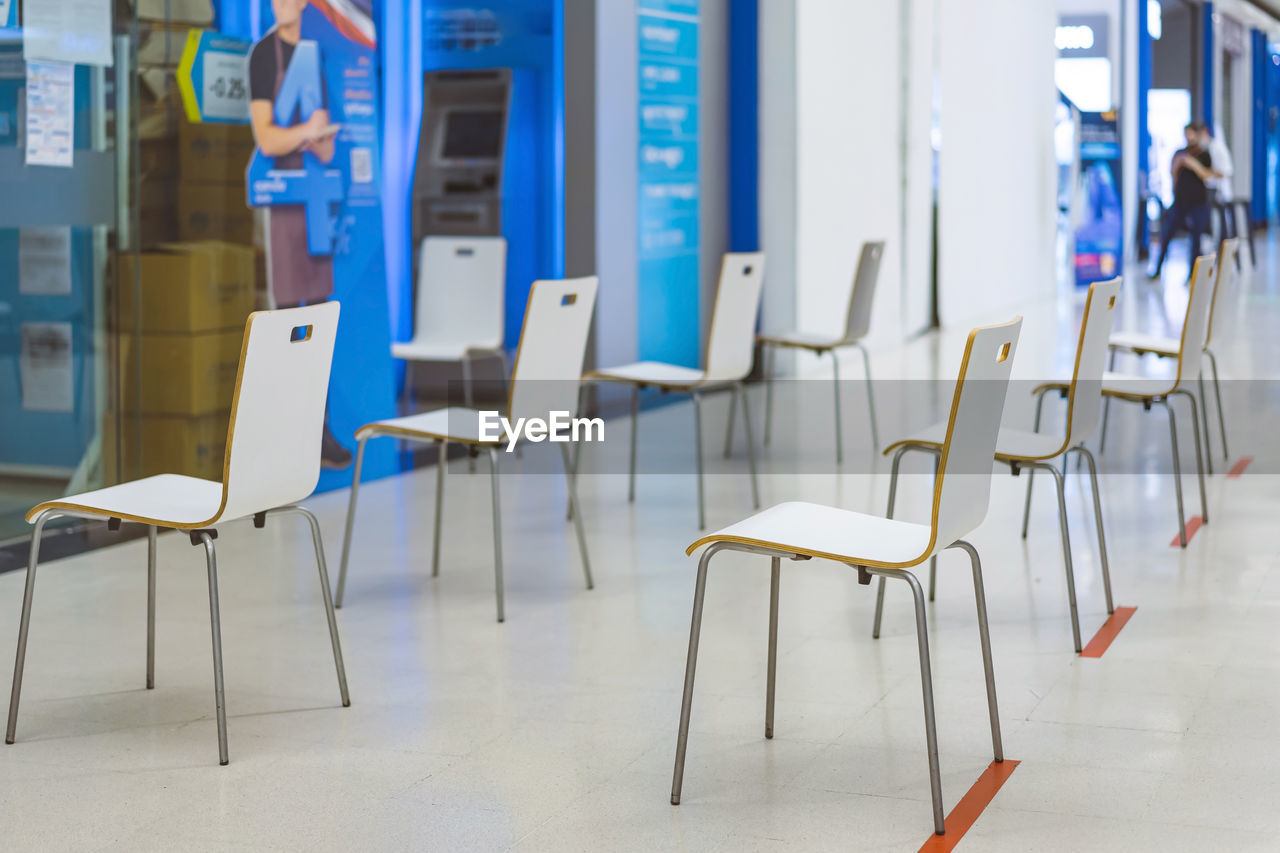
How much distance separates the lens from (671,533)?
5.07m

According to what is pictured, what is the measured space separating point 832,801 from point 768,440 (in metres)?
4.11

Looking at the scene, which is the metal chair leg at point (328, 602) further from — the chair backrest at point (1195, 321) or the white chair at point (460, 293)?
the white chair at point (460, 293)

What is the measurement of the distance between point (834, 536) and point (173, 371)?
Result: 3085mm

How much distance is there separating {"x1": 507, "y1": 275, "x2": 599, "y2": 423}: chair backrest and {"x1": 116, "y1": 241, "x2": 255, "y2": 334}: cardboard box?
1.58 m

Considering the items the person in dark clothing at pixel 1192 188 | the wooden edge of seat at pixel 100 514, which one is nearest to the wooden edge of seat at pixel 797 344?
the wooden edge of seat at pixel 100 514

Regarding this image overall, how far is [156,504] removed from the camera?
3189mm

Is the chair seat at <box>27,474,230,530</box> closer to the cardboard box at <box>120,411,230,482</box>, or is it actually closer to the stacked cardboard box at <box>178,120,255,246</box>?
the cardboard box at <box>120,411,230,482</box>

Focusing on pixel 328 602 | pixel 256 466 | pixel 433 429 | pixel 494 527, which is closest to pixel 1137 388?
pixel 494 527

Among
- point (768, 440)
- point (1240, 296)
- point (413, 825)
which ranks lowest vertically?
point (413, 825)

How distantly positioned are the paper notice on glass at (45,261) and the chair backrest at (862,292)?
3.02 m

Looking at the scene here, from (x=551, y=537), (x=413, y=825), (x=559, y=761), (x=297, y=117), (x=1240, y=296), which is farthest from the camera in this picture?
(x=1240, y=296)

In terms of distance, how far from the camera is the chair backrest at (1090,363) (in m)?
3.68

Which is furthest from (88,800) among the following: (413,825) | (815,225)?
(815,225)

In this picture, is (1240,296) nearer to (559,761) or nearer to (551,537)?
(551,537)
